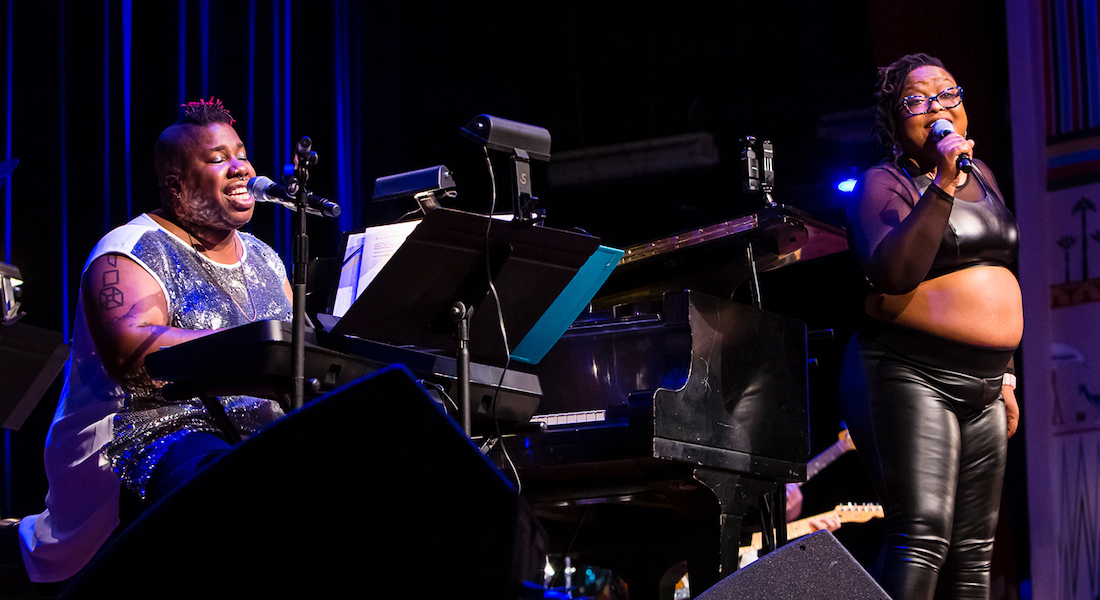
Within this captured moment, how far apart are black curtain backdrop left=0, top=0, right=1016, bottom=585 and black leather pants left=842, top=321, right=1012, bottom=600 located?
2.82ft

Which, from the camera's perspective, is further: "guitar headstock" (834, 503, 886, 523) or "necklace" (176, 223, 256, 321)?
"guitar headstock" (834, 503, 886, 523)

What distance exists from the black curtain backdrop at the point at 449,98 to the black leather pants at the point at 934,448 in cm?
86

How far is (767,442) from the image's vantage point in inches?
120

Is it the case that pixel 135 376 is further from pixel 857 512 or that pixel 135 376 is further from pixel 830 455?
pixel 857 512

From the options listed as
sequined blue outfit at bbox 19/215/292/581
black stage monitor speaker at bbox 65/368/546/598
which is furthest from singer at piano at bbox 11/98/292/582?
black stage monitor speaker at bbox 65/368/546/598

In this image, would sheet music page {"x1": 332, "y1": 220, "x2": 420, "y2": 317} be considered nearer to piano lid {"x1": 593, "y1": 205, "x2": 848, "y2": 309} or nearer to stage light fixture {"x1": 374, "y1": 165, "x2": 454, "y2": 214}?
stage light fixture {"x1": 374, "y1": 165, "x2": 454, "y2": 214}

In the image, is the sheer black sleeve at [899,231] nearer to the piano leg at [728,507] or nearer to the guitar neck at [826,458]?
the piano leg at [728,507]

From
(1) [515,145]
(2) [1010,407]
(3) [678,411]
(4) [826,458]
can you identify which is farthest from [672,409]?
(4) [826,458]

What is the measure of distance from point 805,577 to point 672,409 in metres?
1.17

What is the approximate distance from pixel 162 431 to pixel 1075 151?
4625 mm

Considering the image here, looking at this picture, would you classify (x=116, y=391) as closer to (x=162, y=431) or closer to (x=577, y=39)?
(x=162, y=431)

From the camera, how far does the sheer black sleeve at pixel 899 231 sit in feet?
8.56

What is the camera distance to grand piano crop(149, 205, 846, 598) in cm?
283

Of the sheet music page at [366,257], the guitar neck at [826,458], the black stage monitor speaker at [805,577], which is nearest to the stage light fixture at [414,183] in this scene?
the sheet music page at [366,257]
